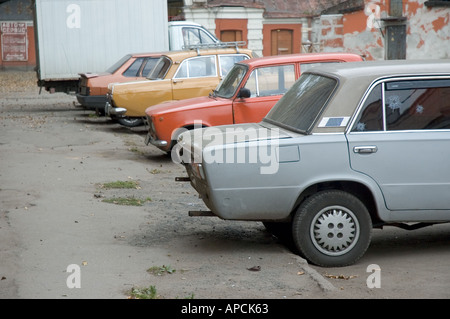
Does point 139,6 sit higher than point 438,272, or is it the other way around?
point 139,6

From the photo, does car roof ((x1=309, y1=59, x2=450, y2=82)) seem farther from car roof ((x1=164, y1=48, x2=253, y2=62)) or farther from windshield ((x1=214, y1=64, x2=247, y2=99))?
car roof ((x1=164, y1=48, x2=253, y2=62))

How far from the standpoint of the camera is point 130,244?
7.45 metres

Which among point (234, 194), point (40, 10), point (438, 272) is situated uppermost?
point (40, 10)

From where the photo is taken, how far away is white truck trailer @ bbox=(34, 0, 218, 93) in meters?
21.5

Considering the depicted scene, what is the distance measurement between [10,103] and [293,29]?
22.1 meters

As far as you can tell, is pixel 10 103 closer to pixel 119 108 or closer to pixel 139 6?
pixel 139 6

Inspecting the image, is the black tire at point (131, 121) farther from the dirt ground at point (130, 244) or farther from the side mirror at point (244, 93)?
the side mirror at point (244, 93)

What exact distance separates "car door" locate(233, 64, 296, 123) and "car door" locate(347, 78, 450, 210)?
5.01 m

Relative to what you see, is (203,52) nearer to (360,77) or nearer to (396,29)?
(360,77)

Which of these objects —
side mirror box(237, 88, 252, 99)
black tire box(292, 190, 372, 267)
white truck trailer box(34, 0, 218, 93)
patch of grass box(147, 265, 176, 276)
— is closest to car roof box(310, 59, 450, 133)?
black tire box(292, 190, 372, 267)

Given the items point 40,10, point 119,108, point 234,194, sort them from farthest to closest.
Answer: point 40,10, point 119,108, point 234,194

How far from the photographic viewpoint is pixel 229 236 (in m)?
7.88

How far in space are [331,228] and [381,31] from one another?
67.6 feet

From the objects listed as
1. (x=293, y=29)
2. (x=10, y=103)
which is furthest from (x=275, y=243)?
(x=293, y=29)
